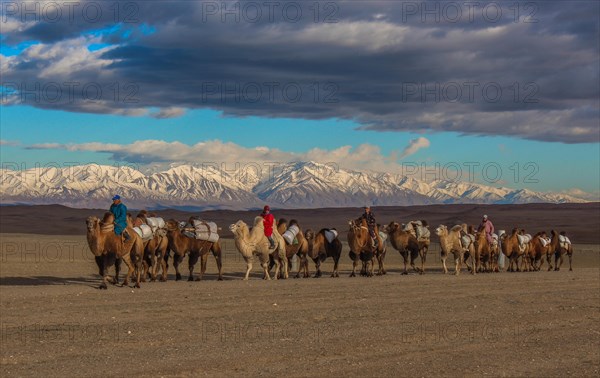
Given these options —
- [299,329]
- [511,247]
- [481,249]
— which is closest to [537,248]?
[511,247]

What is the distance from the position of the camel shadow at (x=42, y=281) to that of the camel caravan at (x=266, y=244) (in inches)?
57.9

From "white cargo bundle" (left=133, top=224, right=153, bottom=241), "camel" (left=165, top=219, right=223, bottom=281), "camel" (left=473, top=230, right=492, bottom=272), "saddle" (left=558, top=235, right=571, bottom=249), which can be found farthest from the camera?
"saddle" (left=558, top=235, right=571, bottom=249)

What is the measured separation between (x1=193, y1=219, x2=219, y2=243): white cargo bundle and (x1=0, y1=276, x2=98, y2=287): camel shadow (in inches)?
131

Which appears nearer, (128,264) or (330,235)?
(128,264)

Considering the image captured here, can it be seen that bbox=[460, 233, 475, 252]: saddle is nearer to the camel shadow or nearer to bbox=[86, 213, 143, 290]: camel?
the camel shadow

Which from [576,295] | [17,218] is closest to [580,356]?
[576,295]

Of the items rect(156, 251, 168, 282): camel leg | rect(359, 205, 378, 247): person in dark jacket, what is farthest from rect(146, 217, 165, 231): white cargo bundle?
rect(359, 205, 378, 247): person in dark jacket

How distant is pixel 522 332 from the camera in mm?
17219

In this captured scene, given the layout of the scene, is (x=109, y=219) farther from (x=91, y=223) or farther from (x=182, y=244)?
(x=182, y=244)

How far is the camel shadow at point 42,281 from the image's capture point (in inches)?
1115

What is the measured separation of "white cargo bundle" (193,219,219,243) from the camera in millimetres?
28781

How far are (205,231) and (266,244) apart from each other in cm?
197

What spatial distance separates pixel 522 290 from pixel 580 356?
12.3 metres

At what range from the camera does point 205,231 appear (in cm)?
2891
